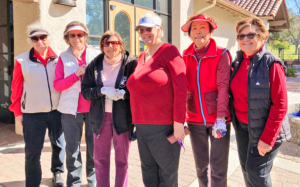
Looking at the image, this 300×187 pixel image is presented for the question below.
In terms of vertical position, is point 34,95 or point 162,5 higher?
point 162,5

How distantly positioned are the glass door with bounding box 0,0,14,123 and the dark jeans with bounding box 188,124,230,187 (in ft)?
16.1

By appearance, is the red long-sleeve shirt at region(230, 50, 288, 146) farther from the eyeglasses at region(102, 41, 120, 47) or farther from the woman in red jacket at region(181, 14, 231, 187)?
the eyeglasses at region(102, 41, 120, 47)

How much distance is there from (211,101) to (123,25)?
455 centimetres

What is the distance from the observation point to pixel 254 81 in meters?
2.12

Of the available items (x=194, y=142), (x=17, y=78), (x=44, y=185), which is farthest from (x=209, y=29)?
(x=44, y=185)

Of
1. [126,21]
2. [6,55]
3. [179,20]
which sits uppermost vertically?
[179,20]

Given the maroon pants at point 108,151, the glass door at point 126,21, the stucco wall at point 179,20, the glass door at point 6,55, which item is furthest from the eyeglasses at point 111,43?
the stucco wall at point 179,20

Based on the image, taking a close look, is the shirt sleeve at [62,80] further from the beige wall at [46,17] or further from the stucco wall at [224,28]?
the stucco wall at [224,28]

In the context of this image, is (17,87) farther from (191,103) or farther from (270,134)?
(270,134)

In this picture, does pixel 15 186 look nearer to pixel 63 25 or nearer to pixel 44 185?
pixel 44 185

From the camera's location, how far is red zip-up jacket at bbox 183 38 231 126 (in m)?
2.29

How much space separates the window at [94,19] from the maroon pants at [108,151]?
129 inches

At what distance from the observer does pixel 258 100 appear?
2.12 metres

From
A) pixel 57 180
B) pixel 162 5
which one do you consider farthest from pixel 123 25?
pixel 57 180
